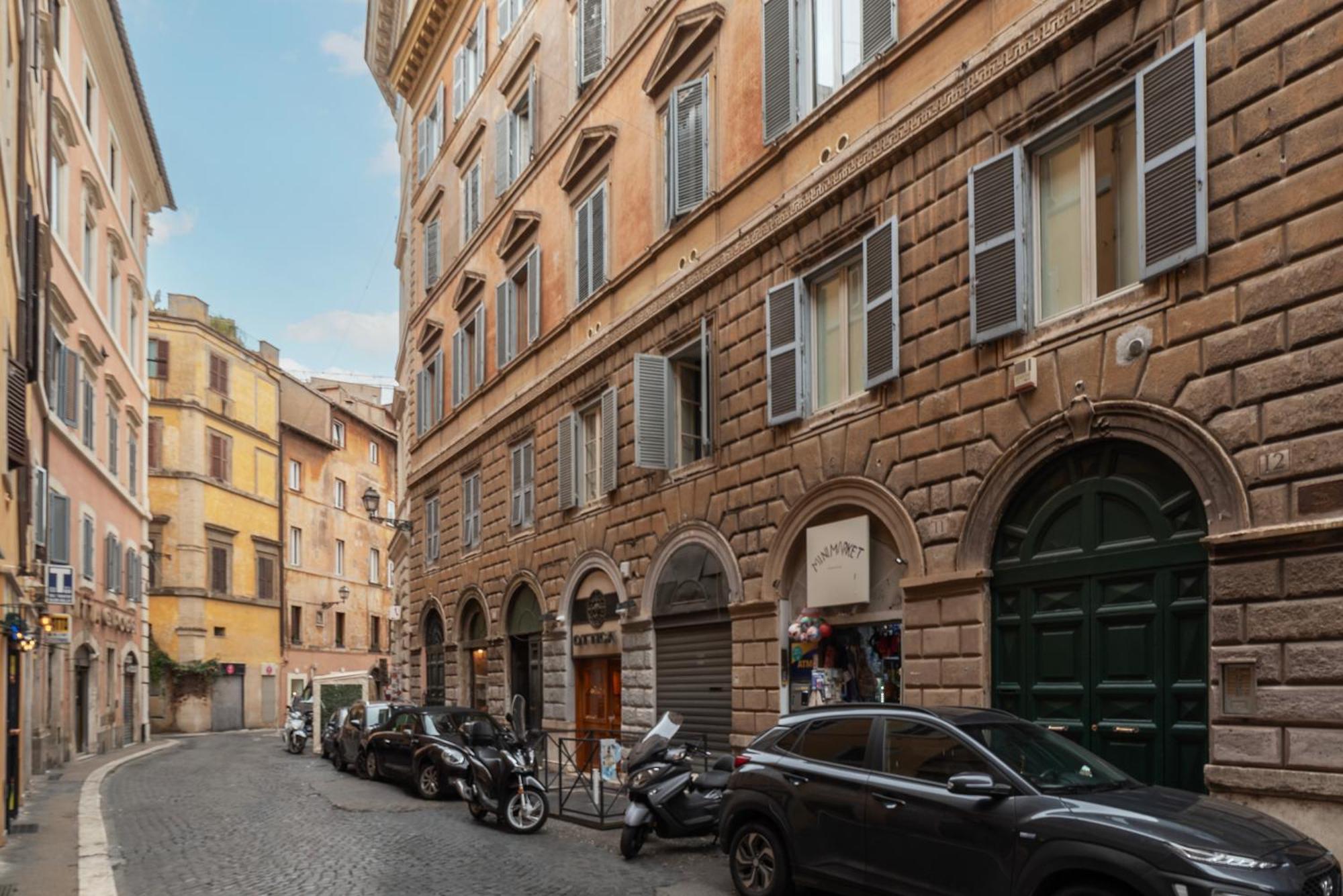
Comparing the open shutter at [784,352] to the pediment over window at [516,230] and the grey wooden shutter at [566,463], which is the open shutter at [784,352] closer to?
the grey wooden shutter at [566,463]

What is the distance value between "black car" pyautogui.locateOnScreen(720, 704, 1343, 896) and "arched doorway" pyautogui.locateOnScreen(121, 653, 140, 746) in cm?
2931

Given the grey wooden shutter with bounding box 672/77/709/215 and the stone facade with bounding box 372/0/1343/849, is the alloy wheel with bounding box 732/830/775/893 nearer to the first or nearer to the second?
the stone facade with bounding box 372/0/1343/849

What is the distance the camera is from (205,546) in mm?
46562

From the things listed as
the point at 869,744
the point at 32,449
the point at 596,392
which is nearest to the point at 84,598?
the point at 32,449

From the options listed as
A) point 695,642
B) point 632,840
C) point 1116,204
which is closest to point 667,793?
point 632,840

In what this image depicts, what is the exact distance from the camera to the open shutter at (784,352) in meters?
14.7

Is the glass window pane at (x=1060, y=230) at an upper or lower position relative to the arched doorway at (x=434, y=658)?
upper

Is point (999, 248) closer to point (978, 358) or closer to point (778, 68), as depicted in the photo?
point (978, 358)

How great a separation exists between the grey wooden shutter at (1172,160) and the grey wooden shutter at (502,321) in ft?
A: 55.1

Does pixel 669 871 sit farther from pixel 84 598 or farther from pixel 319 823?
pixel 84 598

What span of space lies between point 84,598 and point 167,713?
19.2 metres

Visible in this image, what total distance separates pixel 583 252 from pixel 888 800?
47.7ft

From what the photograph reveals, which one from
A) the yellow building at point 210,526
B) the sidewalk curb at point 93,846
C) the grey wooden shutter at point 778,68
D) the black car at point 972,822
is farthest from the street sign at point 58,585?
the yellow building at point 210,526

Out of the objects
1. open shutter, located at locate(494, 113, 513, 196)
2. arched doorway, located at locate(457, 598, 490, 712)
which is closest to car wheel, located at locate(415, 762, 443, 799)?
arched doorway, located at locate(457, 598, 490, 712)
